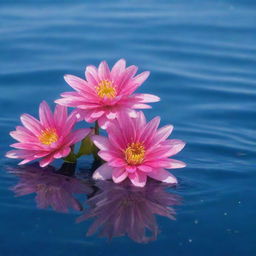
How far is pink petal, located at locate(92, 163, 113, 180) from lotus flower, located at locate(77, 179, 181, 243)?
43 mm

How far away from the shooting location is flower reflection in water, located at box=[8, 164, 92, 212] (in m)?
1.53

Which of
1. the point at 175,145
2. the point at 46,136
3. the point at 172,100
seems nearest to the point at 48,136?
the point at 46,136

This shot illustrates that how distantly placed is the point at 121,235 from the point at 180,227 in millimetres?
146

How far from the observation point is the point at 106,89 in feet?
5.22

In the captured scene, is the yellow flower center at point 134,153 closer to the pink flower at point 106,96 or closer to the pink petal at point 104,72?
the pink flower at point 106,96

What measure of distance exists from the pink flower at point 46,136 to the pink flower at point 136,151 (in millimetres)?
86

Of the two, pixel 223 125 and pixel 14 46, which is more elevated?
pixel 14 46

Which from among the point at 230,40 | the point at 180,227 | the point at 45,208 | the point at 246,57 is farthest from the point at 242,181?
the point at 230,40

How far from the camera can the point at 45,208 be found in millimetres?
1502

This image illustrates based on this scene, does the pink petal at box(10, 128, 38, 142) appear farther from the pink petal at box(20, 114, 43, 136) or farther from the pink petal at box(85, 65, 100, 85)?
the pink petal at box(85, 65, 100, 85)

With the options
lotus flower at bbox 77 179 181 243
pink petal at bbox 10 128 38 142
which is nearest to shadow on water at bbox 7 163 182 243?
lotus flower at bbox 77 179 181 243

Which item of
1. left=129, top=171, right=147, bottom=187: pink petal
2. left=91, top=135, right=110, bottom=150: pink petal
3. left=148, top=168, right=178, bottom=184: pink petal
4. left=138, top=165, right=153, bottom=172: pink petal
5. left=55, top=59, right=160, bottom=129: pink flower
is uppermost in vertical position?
left=55, top=59, right=160, bottom=129: pink flower

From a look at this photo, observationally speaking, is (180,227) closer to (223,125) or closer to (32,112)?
(223,125)

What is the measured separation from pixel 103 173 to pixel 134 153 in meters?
0.09
